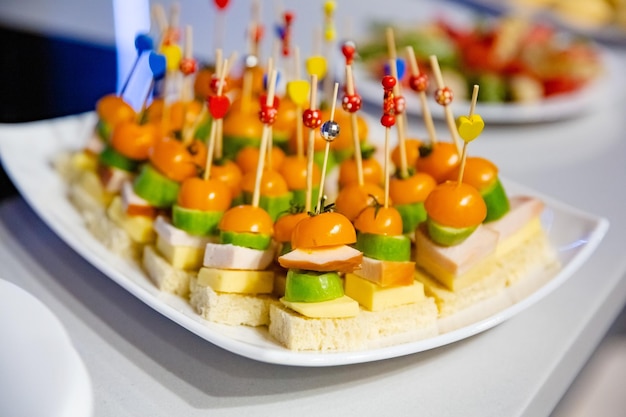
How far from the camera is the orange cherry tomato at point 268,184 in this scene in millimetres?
1558

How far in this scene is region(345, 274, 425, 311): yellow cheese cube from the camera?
1396mm

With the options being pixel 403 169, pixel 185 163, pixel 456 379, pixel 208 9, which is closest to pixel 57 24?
pixel 208 9

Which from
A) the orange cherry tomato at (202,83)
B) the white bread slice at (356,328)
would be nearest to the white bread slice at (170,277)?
the white bread slice at (356,328)

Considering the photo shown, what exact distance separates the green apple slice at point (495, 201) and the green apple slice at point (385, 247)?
0.23m

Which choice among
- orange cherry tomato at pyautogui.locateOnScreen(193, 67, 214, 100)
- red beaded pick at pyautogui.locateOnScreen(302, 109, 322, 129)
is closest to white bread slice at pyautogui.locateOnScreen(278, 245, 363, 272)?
red beaded pick at pyautogui.locateOnScreen(302, 109, 322, 129)

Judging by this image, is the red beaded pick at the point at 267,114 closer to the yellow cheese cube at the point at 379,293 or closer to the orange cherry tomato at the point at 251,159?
the orange cherry tomato at the point at 251,159

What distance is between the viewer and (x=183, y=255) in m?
1.53

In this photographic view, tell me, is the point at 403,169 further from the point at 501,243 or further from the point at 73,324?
the point at 73,324

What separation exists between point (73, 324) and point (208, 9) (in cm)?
227

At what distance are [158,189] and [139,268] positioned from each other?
171mm

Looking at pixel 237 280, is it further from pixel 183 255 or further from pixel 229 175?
pixel 229 175

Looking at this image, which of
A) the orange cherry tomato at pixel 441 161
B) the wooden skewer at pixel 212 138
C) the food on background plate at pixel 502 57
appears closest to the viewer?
the wooden skewer at pixel 212 138

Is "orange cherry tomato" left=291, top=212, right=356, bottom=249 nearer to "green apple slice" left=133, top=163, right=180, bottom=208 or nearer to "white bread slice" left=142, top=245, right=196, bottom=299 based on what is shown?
"white bread slice" left=142, top=245, right=196, bottom=299

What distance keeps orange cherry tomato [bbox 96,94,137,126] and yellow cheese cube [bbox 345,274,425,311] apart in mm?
732
